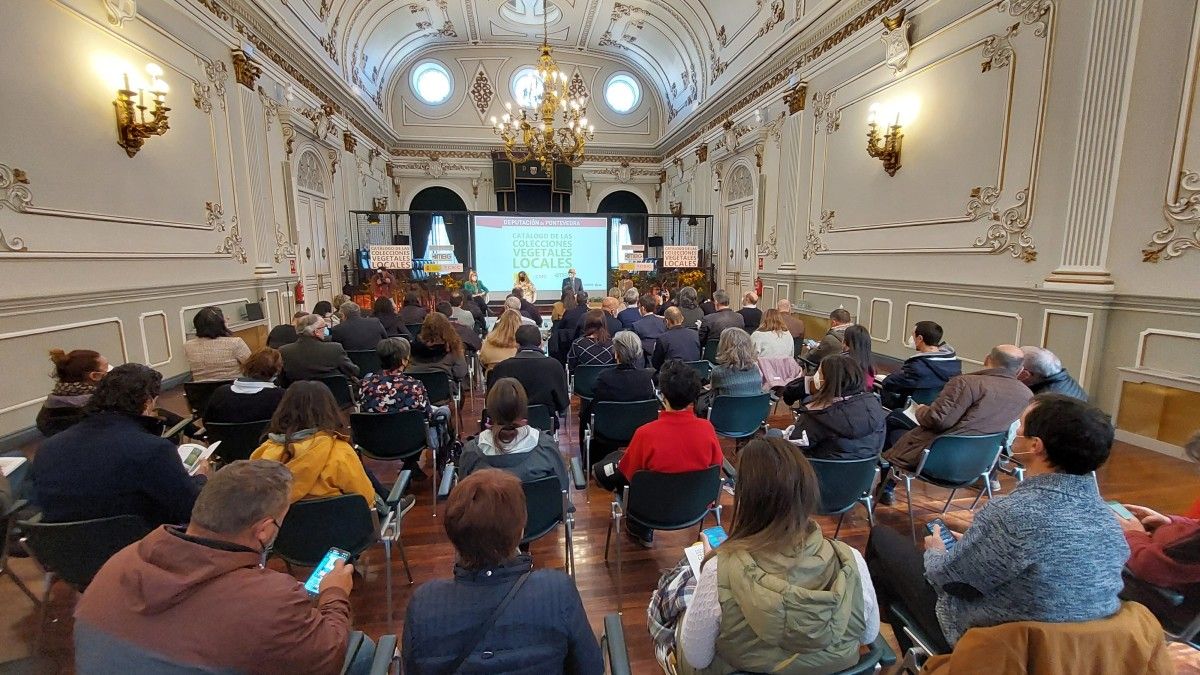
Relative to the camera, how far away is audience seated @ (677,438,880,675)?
104 centimetres

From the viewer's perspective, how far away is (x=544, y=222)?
37.4 ft

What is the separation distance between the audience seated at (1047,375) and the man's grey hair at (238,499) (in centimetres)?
350

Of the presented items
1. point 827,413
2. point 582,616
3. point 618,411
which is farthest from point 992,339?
point 582,616

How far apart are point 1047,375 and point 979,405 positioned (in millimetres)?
603

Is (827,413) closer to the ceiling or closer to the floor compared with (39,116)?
closer to the floor

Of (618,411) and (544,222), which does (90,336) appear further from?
(544,222)

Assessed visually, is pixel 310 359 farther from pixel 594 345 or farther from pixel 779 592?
pixel 779 592

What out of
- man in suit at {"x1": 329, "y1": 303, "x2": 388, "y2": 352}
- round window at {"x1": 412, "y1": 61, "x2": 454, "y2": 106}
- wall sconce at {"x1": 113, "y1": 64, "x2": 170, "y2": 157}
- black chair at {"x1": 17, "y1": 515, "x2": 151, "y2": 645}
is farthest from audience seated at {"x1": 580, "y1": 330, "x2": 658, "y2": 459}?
round window at {"x1": 412, "y1": 61, "x2": 454, "y2": 106}

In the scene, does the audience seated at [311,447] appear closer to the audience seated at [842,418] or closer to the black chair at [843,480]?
the black chair at [843,480]

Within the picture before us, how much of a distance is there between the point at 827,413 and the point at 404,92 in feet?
45.5

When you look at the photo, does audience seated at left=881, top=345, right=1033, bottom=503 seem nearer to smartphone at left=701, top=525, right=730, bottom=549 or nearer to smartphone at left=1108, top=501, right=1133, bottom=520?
smartphone at left=1108, top=501, right=1133, bottom=520

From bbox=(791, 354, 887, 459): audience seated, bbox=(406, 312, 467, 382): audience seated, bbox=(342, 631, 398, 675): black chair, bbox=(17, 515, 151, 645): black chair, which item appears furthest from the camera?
bbox=(406, 312, 467, 382): audience seated

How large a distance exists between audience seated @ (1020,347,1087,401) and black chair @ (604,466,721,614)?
2.02 m

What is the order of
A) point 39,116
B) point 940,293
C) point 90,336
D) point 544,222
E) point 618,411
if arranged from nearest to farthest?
1. point 618,411
2. point 39,116
3. point 90,336
4. point 940,293
5. point 544,222
